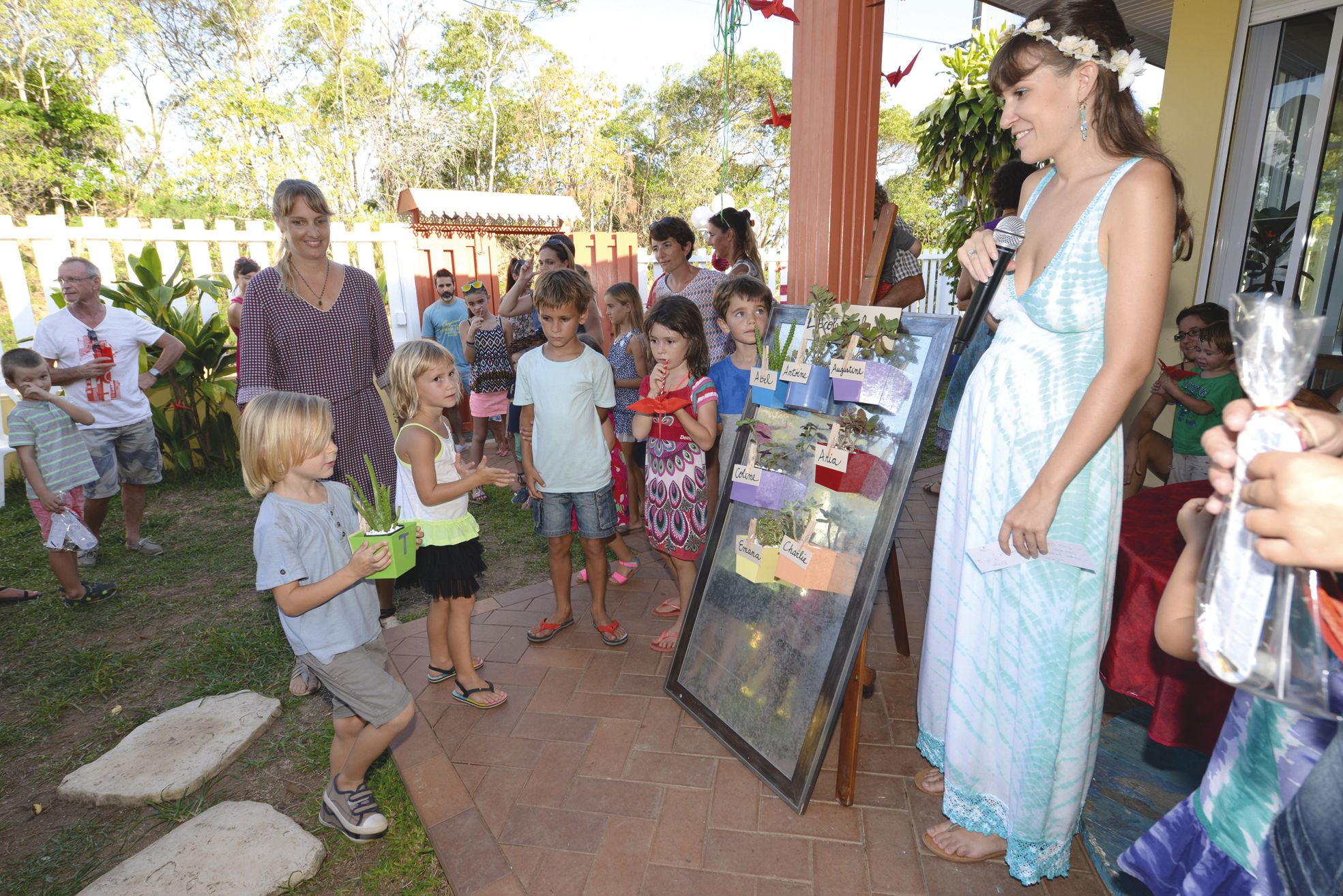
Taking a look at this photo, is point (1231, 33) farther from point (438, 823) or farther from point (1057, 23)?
point (438, 823)

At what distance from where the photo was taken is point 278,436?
2025 mm

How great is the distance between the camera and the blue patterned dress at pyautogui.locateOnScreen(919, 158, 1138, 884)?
1.68 meters

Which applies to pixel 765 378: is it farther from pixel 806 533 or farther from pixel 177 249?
pixel 177 249

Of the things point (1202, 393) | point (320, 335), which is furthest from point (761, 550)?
point (1202, 393)

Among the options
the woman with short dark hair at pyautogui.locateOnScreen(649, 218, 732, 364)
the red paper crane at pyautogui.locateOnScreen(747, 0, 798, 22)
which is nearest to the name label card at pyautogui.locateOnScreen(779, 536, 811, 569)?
the red paper crane at pyautogui.locateOnScreen(747, 0, 798, 22)

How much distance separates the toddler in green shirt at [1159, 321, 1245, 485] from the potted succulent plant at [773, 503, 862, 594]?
8.50 feet

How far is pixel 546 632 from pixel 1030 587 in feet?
7.58

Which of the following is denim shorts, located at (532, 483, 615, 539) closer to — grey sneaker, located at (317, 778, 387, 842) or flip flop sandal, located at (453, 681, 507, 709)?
flip flop sandal, located at (453, 681, 507, 709)

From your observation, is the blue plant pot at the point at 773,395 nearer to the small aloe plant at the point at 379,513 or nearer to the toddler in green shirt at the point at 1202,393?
the small aloe plant at the point at 379,513

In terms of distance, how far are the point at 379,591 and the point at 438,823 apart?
166cm

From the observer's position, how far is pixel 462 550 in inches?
111

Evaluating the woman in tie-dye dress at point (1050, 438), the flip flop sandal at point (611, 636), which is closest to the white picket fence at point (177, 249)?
the flip flop sandal at point (611, 636)

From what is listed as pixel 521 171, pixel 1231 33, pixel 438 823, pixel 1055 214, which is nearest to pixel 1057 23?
pixel 1055 214

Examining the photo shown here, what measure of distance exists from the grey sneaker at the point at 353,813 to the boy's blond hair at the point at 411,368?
52.2 inches
